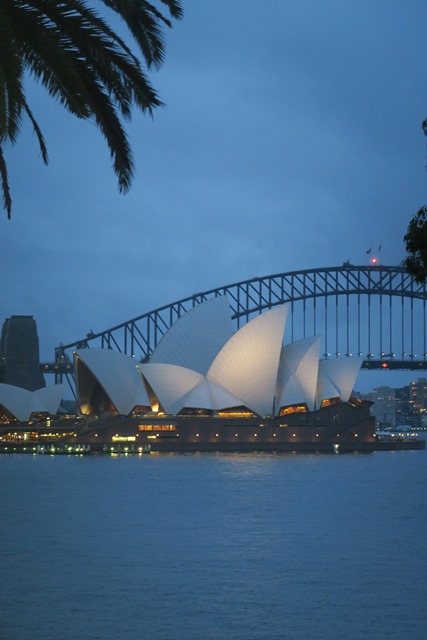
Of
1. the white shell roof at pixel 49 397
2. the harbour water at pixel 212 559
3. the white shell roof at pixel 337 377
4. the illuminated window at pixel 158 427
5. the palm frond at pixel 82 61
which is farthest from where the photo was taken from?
the white shell roof at pixel 49 397

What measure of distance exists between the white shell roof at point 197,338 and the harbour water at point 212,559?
111 ft

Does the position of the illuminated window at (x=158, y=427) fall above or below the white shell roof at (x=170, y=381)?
below

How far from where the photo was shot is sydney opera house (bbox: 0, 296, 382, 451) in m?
94.6

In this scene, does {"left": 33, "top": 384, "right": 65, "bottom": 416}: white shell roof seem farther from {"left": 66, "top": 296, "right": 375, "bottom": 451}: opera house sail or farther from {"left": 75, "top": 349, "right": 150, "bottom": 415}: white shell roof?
{"left": 75, "top": 349, "right": 150, "bottom": 415}: white shell roof

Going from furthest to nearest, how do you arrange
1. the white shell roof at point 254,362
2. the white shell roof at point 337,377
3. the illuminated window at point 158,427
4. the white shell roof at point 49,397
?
the white shell roof at point 49,397 < the white shell roof at point 337,377 < the illuminated window at point 158,427 < the white shell roof at point 254,362

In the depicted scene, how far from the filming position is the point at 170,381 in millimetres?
97312

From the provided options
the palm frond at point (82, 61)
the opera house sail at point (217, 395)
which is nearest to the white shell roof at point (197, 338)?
the opera house sail at point (217, 395)

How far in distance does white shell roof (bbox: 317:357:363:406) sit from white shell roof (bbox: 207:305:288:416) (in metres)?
6.04

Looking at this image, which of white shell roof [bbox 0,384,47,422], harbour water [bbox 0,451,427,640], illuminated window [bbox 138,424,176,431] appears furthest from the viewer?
white shell roof [bbox 0,384,47,422]

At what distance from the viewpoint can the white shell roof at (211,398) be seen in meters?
95.9

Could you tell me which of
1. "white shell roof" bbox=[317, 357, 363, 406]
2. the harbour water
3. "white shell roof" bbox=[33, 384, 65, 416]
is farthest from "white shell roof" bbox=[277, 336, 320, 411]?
"white shell roof" bbox=[33, 384, 65, 416]

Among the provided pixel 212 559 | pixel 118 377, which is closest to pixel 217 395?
pixel 118 377

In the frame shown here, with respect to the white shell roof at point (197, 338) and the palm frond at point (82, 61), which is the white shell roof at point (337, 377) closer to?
the white shell roof at point (197, 338)

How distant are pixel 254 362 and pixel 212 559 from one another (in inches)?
2396
